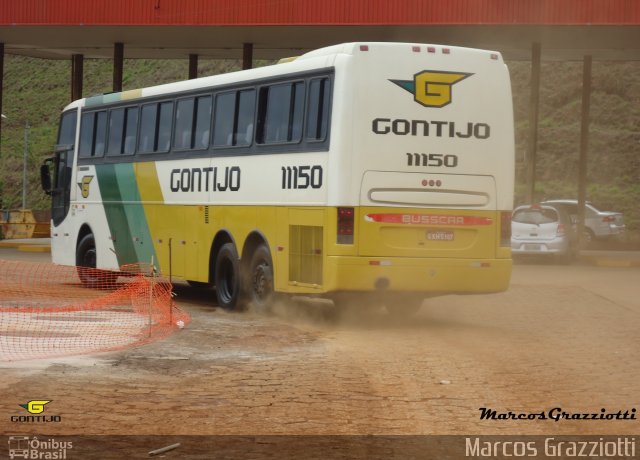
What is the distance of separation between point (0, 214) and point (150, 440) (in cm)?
3978

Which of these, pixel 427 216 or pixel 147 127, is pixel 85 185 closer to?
pixel 147 127

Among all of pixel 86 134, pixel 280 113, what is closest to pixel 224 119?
pixel 280 113

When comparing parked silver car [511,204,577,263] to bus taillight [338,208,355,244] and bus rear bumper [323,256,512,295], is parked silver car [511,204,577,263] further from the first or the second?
bus taillight [338,208,355,244]

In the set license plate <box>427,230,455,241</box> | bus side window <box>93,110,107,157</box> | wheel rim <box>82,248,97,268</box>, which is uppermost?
A: bus side window <box>93,110,107,157</box>

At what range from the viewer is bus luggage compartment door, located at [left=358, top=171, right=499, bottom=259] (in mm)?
15898

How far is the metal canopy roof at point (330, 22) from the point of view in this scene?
1187 inches

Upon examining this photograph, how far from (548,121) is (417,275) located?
71.0 meters

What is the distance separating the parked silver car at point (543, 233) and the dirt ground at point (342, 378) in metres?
14.7

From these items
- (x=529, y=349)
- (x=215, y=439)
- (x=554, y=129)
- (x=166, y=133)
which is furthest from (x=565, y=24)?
(x=554, y=129)

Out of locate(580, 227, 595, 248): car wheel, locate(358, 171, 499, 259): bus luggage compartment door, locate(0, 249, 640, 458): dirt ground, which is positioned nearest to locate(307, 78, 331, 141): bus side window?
locate(358, 171, 499, 259): bus luggage compartment door

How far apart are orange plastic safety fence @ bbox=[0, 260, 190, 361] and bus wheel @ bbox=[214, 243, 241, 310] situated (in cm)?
73

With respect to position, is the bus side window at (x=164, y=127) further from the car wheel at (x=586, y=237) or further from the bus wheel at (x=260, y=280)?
the car wheel at (x=586, y=237)

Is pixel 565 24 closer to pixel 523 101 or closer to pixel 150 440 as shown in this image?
pixel 150 440
